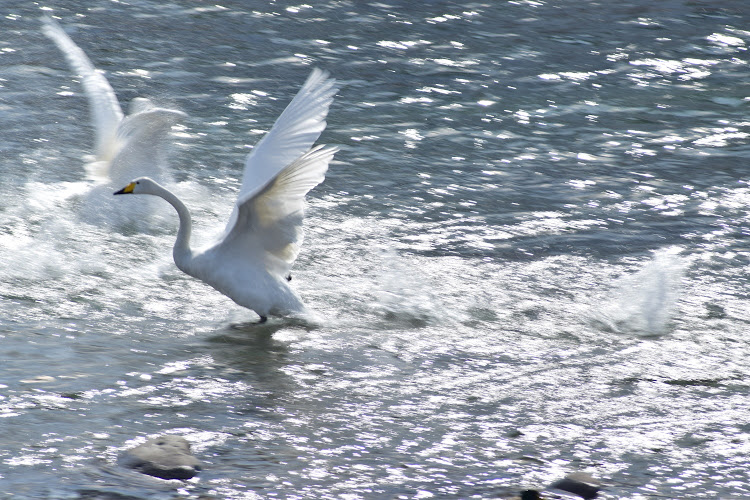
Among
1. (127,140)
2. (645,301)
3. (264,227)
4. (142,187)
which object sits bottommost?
(645,301)

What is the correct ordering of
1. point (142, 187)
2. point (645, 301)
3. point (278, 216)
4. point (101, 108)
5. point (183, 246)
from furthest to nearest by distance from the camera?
point (101, 108) < point (645, 301) < point (142, 187) < point (183, 246) < point (278, 216)

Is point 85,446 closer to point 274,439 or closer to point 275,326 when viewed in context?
point 274,439

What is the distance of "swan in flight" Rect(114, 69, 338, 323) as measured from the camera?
7.60 meters

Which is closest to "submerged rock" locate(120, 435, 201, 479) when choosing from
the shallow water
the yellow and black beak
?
the shallow water

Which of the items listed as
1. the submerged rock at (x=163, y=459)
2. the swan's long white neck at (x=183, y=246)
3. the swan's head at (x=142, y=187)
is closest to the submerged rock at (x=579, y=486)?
the submerged rock at (x=163, y=459)

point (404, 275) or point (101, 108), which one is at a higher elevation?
point (101, 108)

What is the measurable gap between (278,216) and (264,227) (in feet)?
0.48

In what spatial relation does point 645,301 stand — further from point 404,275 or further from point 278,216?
point 278,216

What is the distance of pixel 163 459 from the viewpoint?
5.55 m

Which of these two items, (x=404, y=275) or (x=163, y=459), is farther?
(x=404, y=275)

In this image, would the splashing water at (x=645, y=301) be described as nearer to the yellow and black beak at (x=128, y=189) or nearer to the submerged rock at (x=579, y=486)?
the submerged rock at (x=579, y=486)

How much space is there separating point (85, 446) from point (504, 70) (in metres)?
9.97

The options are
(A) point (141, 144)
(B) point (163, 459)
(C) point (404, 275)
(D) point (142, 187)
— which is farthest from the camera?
(A) point (141, 144)

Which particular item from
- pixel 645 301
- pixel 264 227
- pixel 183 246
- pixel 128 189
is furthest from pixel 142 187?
pixel 645 301
